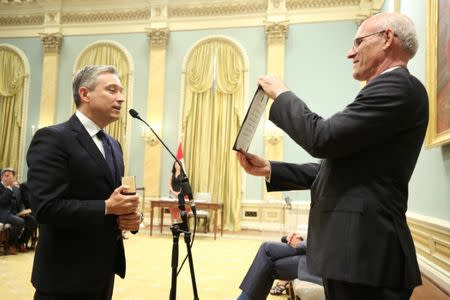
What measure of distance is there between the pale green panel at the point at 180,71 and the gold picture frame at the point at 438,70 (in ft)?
19.1

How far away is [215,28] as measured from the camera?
9688mm

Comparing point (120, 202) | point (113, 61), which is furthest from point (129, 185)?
point (113, 61)

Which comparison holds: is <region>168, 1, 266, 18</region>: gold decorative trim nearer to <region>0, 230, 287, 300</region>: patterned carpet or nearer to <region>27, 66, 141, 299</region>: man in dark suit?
<region>0, 230, 287, 300</region>: patterned carpet

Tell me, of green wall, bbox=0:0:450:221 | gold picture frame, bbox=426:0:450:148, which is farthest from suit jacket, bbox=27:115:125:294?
green wall, bbox=0:0:450:221

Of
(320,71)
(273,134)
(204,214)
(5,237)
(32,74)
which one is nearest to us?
(5,237)

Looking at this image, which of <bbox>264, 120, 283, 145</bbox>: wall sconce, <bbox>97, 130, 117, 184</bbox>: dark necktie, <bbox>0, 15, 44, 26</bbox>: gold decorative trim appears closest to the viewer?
<bbox>97, 130, 117, 184</bbox>: dark necktie

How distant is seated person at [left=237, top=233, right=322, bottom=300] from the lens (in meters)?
3.02

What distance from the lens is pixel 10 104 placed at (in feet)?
34.9

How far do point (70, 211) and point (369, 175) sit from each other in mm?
1154

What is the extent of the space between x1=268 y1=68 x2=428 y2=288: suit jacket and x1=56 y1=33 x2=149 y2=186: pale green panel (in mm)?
8578

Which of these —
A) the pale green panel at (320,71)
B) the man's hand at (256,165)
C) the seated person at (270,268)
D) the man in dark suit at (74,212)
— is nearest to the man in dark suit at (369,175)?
the man's hand at (256,165)

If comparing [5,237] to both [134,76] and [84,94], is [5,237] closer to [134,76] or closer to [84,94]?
[84,94]

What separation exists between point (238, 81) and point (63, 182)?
7.98 metres

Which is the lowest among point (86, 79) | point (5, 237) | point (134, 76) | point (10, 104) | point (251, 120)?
point (5, 237)
